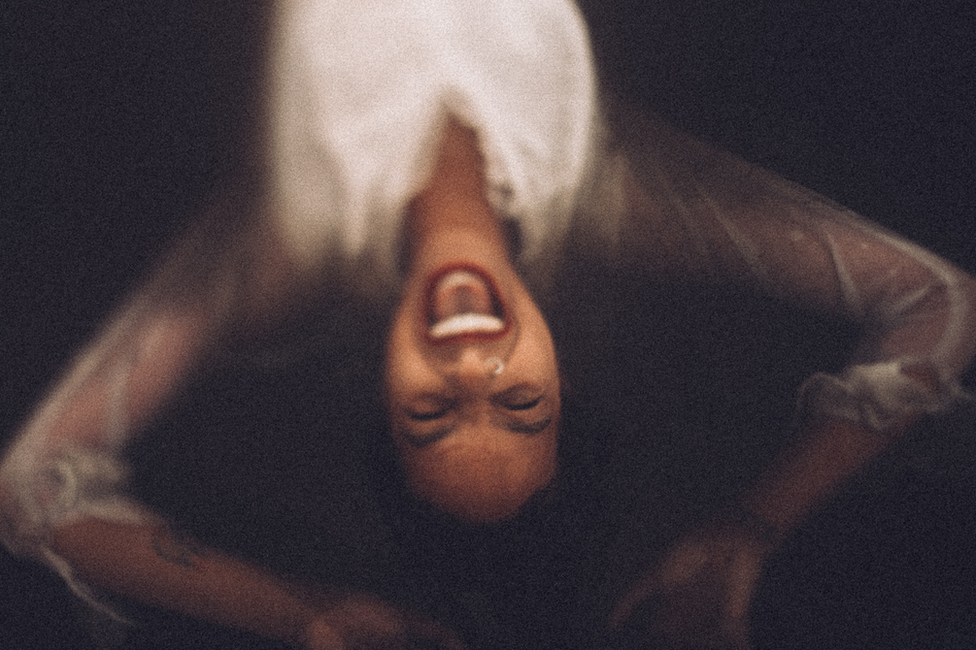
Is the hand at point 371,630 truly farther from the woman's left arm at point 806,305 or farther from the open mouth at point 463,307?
the open mouth at point 463,307

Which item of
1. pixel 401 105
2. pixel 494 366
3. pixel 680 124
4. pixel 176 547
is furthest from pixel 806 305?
pixel 176 547

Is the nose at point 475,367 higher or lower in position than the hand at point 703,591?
higher

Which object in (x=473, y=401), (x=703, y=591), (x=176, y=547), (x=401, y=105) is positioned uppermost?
(x=401, y=105)

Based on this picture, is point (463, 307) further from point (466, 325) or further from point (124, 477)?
point (124, 477)

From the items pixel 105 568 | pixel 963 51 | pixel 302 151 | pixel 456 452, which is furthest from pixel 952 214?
pixel 105 568

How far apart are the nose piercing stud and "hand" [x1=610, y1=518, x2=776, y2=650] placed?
0.95ft

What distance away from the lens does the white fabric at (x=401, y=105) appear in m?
0.49

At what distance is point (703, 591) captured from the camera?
510 millimetres

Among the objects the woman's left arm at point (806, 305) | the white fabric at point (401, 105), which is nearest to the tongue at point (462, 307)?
the white fabric at point (401, 105)

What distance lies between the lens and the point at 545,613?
508mm

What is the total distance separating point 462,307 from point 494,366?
5cm

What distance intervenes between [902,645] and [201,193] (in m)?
0.74

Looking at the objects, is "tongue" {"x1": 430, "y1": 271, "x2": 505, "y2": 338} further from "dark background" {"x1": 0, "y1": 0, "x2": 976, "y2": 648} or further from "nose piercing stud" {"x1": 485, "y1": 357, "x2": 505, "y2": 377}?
"dark background" {"x1": 0, "y1": 0, "x2": 976, "y2": 648}

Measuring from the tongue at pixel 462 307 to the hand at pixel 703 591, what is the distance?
0.33 m
